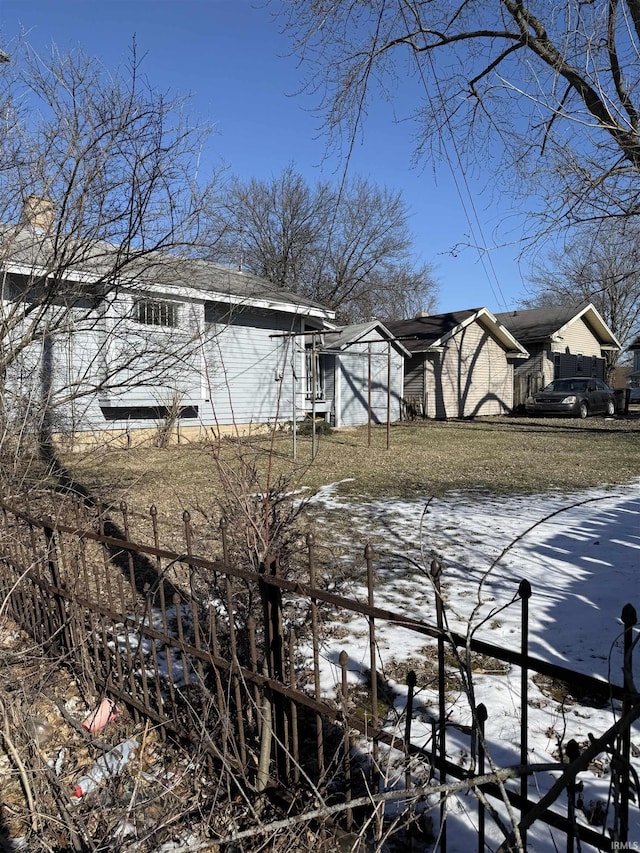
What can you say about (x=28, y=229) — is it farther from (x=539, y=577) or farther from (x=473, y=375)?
(x=473, y=375)

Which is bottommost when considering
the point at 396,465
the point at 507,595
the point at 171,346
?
the point at 507,595

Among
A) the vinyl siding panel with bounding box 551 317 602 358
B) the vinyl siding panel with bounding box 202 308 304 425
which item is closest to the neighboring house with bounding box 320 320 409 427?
the vinyl siding panel with bounding box 202 308 304 425

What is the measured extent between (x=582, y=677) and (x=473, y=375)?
23028 mm

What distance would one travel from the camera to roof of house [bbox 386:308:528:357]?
68.4 feet

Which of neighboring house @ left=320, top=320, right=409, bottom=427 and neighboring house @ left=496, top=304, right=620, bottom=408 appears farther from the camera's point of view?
neighboring house @ left=496, top=304, right=620, bottom=408

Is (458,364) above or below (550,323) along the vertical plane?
below

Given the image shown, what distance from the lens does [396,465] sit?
1085 cm

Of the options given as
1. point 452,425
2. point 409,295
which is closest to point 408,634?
point 452,425

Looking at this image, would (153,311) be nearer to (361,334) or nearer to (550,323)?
(361,334)

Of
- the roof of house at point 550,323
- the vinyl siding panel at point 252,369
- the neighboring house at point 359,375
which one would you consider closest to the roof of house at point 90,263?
the vinyl siding panel at point 252,369

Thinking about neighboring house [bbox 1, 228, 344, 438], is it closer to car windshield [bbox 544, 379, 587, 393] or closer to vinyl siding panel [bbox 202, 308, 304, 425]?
vinyl siding panel [bbox 202, 308, 304, 425]

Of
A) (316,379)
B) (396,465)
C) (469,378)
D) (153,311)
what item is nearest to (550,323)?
(469,378)

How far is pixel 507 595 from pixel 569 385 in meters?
20.6

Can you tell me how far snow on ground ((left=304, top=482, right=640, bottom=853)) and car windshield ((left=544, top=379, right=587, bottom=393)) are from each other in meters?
16.3
